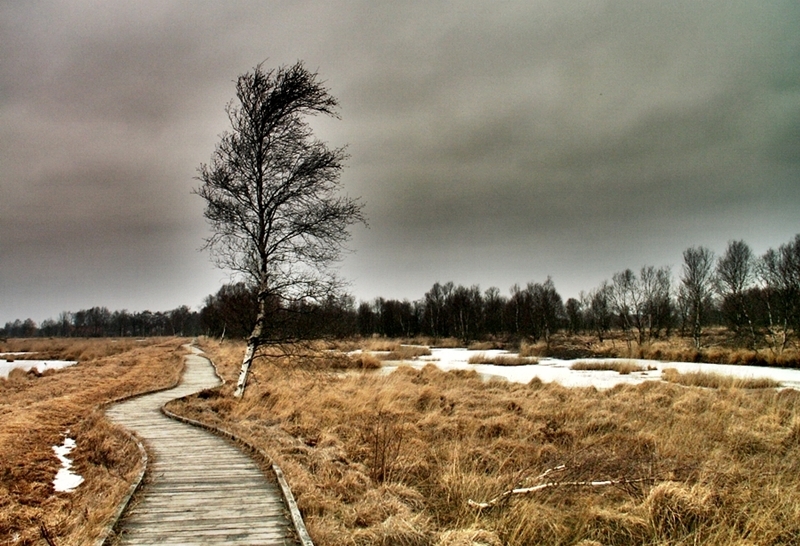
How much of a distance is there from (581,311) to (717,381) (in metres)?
73.9

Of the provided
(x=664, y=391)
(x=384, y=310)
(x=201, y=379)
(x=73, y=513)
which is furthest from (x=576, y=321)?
(x=73, y=513)

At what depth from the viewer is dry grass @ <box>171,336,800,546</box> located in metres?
5.91

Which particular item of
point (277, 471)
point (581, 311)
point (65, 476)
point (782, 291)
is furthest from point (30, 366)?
point (581, 311)

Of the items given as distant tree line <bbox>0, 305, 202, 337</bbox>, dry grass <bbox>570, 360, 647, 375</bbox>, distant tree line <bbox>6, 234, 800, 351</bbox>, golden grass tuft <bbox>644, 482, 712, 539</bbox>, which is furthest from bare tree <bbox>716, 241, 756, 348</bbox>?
distant tree line <bbox>0, 305, 202, 337</bbox>

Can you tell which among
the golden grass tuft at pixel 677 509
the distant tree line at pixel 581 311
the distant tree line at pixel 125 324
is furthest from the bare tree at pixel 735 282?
the distant tree line at pixel 125 324

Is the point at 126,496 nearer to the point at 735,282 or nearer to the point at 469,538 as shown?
the point at 469,538

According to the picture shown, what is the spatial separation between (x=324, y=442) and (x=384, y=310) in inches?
3043

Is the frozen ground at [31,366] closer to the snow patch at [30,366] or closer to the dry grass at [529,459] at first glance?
the snow patch at [30,366]

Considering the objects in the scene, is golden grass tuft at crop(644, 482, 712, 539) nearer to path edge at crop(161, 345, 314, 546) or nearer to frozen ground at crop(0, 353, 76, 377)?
→ path edge at crop(161, 345, 314, 546)

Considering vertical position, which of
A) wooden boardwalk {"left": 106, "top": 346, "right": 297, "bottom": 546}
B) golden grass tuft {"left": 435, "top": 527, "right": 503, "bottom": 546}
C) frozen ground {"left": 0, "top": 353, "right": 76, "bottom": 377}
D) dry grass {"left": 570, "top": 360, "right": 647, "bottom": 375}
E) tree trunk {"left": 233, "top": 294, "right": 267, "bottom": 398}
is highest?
tree trunk {"left": 233, "top": 294, "right": 267, "bottom": 398}

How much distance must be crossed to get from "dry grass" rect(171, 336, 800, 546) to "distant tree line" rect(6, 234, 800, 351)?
2.85 metres

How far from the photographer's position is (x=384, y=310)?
8725 centimetres

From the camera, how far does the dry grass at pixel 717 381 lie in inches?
692

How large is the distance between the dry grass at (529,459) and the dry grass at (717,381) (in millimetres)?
1532
